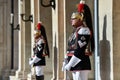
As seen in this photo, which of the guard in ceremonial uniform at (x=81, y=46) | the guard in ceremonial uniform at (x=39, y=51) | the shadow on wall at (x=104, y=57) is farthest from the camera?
the guard in ceremonial uniform at (x=39, y=51)

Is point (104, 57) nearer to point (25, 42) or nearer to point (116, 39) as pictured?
point (116, 39)

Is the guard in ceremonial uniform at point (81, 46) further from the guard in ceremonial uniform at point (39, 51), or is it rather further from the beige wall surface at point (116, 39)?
the guard in ceremonial uniform at point (39, 51)

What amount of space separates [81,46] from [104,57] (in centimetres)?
34

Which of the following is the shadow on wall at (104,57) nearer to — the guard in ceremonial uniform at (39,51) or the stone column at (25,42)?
the guard in ceremonial uniform at (39,51)

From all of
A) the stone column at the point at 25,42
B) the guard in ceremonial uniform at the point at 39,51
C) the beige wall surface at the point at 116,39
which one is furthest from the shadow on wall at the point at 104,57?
the stone column at the point at 25,42

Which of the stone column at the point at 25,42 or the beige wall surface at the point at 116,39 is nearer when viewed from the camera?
the beige wall surface at the point at 116,39

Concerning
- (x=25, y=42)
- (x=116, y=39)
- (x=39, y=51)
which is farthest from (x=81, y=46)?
(x=25, y=42)

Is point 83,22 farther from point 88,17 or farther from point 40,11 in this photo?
point 40,11

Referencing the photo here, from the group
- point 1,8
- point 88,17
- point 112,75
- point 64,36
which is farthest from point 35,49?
point 1,8

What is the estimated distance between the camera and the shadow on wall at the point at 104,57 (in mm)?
6188

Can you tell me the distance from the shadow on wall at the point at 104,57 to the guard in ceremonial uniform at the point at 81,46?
7.0 inches

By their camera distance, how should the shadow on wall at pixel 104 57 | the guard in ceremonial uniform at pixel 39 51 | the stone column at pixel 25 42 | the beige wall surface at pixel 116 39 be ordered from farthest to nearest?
the stone column at pixel 25 42 < the guard in ceremonial uniform at pixel 39 51 < the shadow on wall at pixel 104 57 < the beige wall surface at pixel 116 39

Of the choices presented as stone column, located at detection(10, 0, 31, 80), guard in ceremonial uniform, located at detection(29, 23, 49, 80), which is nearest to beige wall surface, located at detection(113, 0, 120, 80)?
guard in ceremonial uniform, located at detection(29, 23, 49, 80)

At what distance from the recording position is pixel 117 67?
5.98 meters
